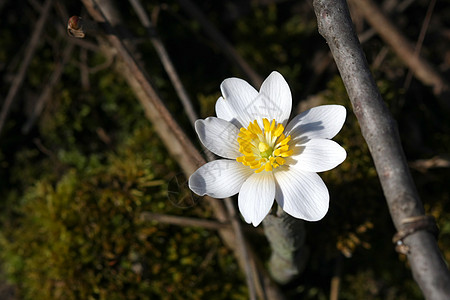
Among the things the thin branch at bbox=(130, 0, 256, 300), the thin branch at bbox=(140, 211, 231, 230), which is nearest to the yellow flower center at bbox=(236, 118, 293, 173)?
the thin branch at bbox=(130, 0, 256, 300)

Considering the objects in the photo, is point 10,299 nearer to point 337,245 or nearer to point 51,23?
point 51,23

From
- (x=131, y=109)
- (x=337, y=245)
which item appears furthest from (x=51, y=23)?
(x=337, y=245)

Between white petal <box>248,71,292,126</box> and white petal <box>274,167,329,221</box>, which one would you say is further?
white petal <box>248,71,292,126</box>

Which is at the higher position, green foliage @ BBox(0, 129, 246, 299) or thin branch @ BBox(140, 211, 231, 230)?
thin branch @ BBox(140, 211, 231, 230)

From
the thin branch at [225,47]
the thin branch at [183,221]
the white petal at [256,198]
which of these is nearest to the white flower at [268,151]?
the white petal at [256,198]

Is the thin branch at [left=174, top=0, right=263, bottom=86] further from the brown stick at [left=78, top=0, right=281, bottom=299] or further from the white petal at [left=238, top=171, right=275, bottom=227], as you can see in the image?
Result: the white petal at [left=238, top=171, right=275, bottom=227]

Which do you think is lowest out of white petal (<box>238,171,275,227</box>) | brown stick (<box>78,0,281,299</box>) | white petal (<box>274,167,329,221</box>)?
brown stick (<box>78,0,281,299</box>)

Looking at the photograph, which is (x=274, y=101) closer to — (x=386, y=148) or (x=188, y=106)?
(x=386, y=148)
